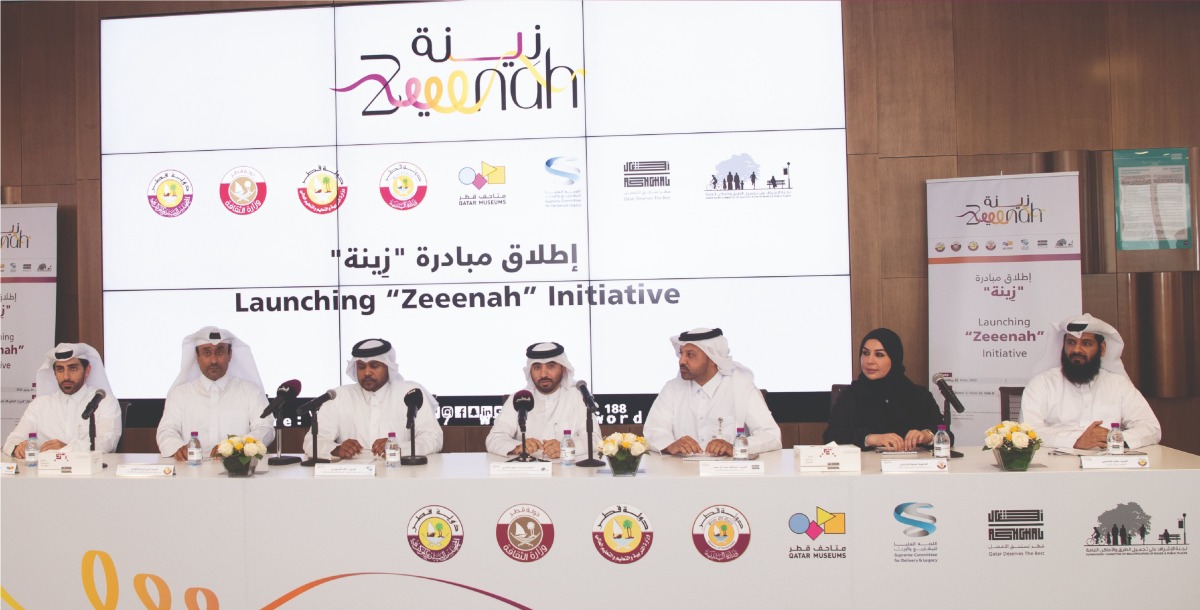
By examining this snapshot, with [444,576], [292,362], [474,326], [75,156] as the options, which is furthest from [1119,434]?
[75,156]

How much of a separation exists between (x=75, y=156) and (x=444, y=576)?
4.28 meters

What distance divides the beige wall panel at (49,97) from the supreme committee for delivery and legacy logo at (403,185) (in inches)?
84.1

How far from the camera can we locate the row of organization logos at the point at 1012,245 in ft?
15.0

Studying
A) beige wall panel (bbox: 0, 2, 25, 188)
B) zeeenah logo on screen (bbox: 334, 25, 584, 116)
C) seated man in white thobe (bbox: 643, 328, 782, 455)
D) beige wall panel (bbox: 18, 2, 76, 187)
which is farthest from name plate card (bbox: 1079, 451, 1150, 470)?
beige wall panel (bbox: 0, 2, 25, 188)

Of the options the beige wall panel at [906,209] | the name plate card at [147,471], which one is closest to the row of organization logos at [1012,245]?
the beige wall panel at [906,209]

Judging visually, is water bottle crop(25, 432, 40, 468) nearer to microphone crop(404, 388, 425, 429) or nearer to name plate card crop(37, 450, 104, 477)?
name plate card crop(37, 450, 104, 477)

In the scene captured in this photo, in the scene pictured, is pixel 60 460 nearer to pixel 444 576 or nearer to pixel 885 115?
pixel 444 576

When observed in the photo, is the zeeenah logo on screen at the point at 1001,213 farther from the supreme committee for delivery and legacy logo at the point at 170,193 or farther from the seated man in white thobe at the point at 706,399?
the supreme committee for delivery and legacy logo at the point at 170,193

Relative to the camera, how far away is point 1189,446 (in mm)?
4918

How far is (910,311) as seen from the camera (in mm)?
4961

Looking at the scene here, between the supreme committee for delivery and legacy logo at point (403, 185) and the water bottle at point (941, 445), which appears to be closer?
the water bottle at point (941, 445)

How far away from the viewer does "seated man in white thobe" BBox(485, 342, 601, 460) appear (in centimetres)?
377

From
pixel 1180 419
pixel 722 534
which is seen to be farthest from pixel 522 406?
pixel 1180 419

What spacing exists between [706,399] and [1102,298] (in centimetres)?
267
